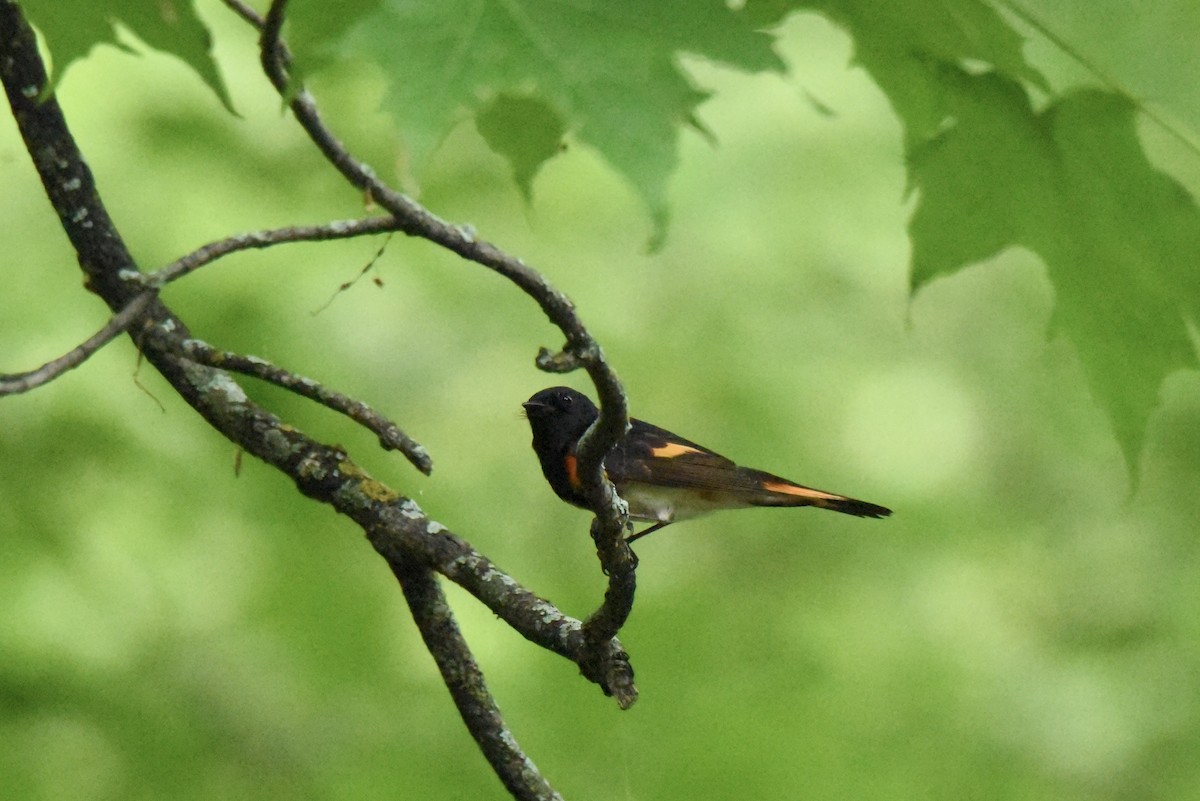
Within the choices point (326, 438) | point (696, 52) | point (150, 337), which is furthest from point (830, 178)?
point (696, 52)

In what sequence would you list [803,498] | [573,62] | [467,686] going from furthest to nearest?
[803,498], [467,686], [573,62]

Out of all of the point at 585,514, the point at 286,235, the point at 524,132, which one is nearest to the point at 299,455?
the point at 286,235

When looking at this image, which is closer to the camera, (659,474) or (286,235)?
(286,235)

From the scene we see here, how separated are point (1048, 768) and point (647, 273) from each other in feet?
5.81

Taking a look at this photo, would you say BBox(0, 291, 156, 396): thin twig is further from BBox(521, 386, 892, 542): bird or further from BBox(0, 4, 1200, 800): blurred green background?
BBox(0, 4, 1200, 800): blurred green background

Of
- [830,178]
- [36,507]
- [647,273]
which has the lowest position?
[36,507]

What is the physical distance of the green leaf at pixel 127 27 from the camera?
3.48 ft

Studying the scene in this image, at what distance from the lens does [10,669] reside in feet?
8.80

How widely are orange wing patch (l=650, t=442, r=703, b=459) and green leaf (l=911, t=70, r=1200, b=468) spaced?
157cm

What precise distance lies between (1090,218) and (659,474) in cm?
167

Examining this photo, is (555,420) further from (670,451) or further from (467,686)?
(467,686)

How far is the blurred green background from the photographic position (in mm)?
2793

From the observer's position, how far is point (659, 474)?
2752 millimetres

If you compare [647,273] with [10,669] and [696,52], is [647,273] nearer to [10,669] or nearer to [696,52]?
[10,669]
